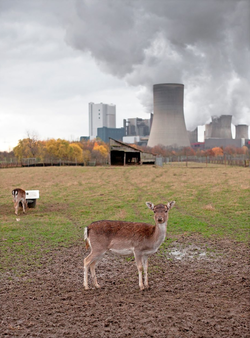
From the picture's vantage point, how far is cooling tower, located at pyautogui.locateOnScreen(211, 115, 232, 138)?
5374 inches

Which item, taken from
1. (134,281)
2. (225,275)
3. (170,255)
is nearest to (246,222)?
(170,255)

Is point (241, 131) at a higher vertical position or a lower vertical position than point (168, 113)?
lower

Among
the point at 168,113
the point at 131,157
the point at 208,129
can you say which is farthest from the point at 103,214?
the point at 208,129

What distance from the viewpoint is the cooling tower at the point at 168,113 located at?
103188mm

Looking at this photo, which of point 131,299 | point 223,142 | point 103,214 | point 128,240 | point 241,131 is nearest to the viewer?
point 131,299

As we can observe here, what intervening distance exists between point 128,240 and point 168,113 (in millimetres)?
98398

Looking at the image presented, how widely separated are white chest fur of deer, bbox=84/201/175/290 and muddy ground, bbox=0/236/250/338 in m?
0.61

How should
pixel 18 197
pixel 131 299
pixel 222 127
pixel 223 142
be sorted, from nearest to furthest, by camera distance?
pixel 131 299, pixel 18 197, pixel 222 127, pixel 223 142

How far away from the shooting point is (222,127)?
465ft

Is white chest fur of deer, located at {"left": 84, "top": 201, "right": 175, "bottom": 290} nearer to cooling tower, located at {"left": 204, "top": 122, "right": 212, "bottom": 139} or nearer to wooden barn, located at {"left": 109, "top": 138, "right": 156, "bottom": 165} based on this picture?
wooden barn, located at {"left": 109, "top": 138, "right": 156, "bottom": 165}

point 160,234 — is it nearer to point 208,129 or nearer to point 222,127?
point 222,127

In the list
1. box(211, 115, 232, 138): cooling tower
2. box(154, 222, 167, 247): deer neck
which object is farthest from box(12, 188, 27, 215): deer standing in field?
box(211, 115, 232, 138): cooling tower

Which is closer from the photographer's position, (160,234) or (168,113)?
(160,234)

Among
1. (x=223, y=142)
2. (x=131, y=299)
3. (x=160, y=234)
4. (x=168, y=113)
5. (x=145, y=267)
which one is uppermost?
(x=168, y=113)
